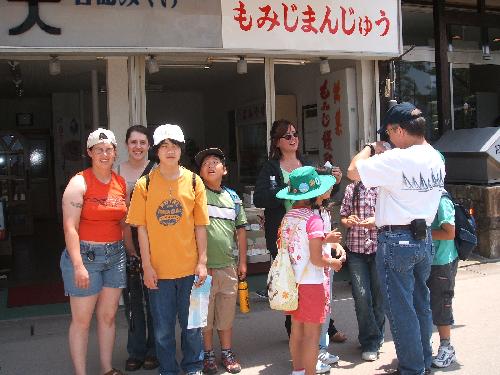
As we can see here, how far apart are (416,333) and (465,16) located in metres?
6.42

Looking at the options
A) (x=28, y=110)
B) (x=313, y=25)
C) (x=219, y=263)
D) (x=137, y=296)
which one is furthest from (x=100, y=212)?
(x=28, y=110)

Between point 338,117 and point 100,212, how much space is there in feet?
13.5

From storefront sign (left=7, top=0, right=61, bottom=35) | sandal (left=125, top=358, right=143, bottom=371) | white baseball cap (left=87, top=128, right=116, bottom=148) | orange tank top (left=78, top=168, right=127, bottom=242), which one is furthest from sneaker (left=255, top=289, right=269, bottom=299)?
storefront sign (left=7, top=0, right=61, bottom=35)

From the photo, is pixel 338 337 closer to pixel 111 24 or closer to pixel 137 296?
pixel 137 296

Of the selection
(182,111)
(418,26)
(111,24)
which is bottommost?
(182,111)

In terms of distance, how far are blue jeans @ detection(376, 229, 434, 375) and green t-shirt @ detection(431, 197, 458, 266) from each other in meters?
0.28

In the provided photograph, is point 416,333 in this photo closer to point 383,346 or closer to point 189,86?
point 383,346

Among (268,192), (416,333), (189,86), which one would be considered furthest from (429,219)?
(189,86)

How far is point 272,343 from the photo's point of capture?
460 cm

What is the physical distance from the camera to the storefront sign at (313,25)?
5.79 meters

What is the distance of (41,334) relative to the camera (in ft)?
16.4

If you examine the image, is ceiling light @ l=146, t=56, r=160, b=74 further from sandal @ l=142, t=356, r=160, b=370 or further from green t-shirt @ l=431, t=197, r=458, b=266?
green t-shirt @ l=431, t=197, r=458, b=266

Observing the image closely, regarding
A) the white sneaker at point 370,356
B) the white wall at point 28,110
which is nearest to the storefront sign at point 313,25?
the white sneaker at point 370,356

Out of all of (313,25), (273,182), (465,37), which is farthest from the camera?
(465,37)
